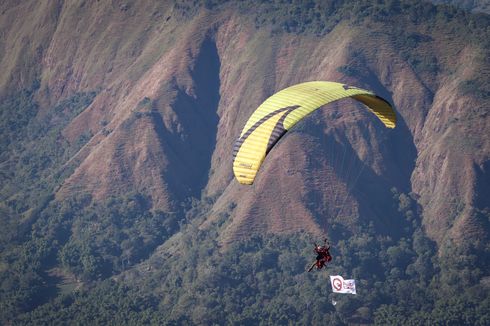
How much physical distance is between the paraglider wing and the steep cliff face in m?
53.4

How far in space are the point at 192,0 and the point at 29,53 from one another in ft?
114

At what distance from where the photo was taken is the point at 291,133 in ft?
406

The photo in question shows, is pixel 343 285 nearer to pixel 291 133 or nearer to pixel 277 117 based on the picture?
pixel 277 117

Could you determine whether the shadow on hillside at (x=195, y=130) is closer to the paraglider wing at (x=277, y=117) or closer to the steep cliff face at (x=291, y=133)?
the steep cliff face at (x=291, y=133)

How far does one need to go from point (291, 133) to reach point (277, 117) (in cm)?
6354

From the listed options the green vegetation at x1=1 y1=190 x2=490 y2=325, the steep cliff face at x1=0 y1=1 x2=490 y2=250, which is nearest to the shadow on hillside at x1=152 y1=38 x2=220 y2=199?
the steep cliff face at x1=0 y1=1 x2=490 y2=250

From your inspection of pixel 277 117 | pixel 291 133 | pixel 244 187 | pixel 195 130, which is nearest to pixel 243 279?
pixel 244 187

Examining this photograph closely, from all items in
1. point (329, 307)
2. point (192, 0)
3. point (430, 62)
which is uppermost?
point (192, 0)

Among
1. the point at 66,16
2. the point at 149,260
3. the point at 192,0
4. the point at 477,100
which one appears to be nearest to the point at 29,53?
the point at 66,16

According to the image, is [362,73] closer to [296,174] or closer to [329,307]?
[296,174]

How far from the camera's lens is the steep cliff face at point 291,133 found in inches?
4675

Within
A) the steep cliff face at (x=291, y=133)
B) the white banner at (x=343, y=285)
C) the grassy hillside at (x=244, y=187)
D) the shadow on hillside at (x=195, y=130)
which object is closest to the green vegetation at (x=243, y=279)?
the grassy hillside at (x=244, y=187)

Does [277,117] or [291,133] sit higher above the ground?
[277,117]

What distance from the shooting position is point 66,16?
544ft
